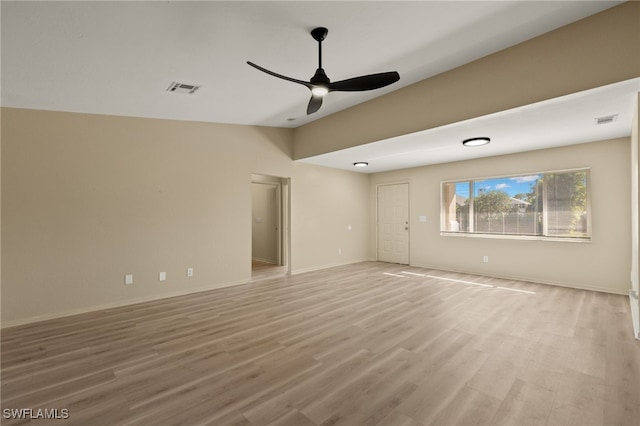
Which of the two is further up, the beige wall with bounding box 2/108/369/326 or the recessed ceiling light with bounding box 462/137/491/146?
the recessed ceiling light with bounding box 462/137/491/146

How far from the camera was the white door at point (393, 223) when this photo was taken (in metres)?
7.53

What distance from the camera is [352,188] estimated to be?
25.7 ft

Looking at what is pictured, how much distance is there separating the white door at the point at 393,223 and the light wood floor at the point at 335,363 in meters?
3.24

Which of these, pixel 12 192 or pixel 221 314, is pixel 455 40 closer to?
pixel 221 314

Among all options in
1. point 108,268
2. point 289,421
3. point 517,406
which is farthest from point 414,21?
point 108,268

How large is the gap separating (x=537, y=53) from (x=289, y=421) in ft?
13.1

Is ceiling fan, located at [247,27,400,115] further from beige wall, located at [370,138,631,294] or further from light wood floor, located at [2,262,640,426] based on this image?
beige wall, located at [370,138,631,294]

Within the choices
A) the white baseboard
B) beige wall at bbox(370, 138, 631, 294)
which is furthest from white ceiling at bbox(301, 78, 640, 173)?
the white baseboard

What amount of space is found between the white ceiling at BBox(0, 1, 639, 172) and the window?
4.04 feet

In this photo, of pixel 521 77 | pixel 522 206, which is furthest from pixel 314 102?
pixel 522 206

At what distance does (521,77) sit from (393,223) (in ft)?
16.2

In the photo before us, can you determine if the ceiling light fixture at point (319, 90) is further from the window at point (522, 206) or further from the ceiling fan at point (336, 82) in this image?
the window at point (522, 206)

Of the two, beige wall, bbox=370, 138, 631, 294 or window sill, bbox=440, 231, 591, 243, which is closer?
beige wall, bbox=370, 138, 631, 294

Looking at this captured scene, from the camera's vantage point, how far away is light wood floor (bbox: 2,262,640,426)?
1.95m
